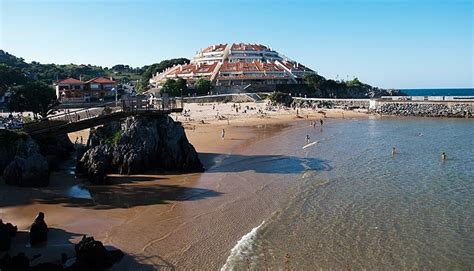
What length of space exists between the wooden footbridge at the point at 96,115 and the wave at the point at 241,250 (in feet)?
51.5

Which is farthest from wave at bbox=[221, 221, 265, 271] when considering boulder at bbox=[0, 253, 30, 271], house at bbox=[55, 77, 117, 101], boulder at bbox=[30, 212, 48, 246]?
house at bbox=[55, 77, 117, 101]

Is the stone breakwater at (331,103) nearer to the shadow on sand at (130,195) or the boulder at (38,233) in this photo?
the shadow on sand at (130,195)

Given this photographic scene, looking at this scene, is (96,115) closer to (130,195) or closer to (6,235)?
(130,195)

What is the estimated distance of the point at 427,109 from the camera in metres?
82.3

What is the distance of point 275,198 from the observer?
2461cm

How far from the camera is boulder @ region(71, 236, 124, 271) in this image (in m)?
14.4

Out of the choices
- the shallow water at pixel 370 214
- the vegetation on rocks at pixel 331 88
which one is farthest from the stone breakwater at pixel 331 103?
the shallow water at pixel 370 214

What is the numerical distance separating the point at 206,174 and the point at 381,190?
38.2 ft

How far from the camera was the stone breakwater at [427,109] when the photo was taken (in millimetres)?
78500

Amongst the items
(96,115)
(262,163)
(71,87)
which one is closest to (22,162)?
(96,115)

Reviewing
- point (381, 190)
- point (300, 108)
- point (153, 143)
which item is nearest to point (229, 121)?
point (300, 108)

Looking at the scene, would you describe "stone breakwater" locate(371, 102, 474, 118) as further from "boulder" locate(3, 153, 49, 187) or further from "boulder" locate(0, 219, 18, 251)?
"boulder" locate(0, 219, 18, 251)

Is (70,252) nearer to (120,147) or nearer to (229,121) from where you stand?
(120,147)

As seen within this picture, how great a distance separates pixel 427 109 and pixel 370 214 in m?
67.8
